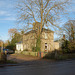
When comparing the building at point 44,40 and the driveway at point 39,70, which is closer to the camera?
the driveway at point 39,70

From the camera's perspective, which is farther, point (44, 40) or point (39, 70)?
point (44, 40)

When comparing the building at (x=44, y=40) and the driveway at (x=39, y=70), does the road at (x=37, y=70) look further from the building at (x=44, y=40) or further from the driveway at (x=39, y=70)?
the building at (x=44, y=40)

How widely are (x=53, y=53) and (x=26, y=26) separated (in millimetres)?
7903

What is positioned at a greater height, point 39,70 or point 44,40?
point 44,40

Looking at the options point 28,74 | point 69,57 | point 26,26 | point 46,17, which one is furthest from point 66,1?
point 28,74

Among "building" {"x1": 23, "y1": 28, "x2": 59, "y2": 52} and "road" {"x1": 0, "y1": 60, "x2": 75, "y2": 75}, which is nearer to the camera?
"road" {"x1": 0, "y1": 60, "x2": 75, "y2": 75}

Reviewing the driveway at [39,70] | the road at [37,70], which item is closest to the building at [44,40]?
the driveway at [39,70]

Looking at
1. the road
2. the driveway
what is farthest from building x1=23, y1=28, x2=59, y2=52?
the road

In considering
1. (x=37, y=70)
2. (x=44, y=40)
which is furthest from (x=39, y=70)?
(x=44, y=40)

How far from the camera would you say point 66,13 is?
26719 millimetres

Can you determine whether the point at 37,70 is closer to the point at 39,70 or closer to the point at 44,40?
the point at 39,70

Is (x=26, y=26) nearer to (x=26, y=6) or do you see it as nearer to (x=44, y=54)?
(x=26, y=6)

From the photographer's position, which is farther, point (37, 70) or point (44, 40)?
point (44, 40)

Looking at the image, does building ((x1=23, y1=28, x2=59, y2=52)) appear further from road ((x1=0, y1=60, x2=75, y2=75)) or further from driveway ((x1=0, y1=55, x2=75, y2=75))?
road ((x1=0, y1=60, x2=75, y2=75))
